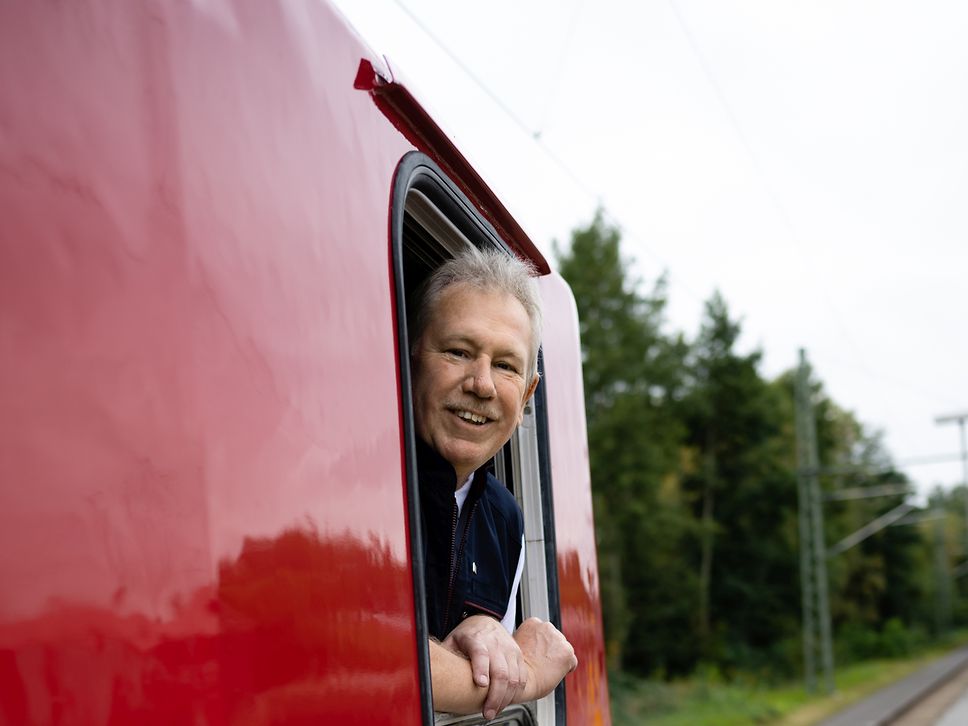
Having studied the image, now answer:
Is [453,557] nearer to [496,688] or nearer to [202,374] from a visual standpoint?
[496,688]

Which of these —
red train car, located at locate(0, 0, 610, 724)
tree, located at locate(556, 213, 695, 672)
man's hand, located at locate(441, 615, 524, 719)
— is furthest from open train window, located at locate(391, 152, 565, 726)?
tree, located at locate(556, 213, 695, 672)

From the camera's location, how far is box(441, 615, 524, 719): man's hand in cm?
188

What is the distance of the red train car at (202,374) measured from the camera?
0.89 metres

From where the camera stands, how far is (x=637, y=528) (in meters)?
34.0

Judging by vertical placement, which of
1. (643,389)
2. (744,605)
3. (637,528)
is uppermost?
(643,389)

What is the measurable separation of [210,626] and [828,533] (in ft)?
165

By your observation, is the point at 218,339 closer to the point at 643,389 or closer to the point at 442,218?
the point at 442,218

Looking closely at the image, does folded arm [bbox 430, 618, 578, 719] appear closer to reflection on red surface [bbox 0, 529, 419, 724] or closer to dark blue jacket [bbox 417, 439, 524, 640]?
dark blue jacket [bbox 417, 439, 524, 640]

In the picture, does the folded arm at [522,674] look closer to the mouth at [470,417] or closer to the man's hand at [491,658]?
the man's hand at [491,658]

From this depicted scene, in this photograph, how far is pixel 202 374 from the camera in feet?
3.60

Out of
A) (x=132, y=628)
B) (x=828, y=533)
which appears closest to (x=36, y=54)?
(x=132, y=628)

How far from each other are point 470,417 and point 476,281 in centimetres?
26

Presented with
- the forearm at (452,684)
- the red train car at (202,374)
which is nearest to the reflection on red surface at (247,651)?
the red train car at (202,374)

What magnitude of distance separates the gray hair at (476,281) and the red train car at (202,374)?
0.43 meters
